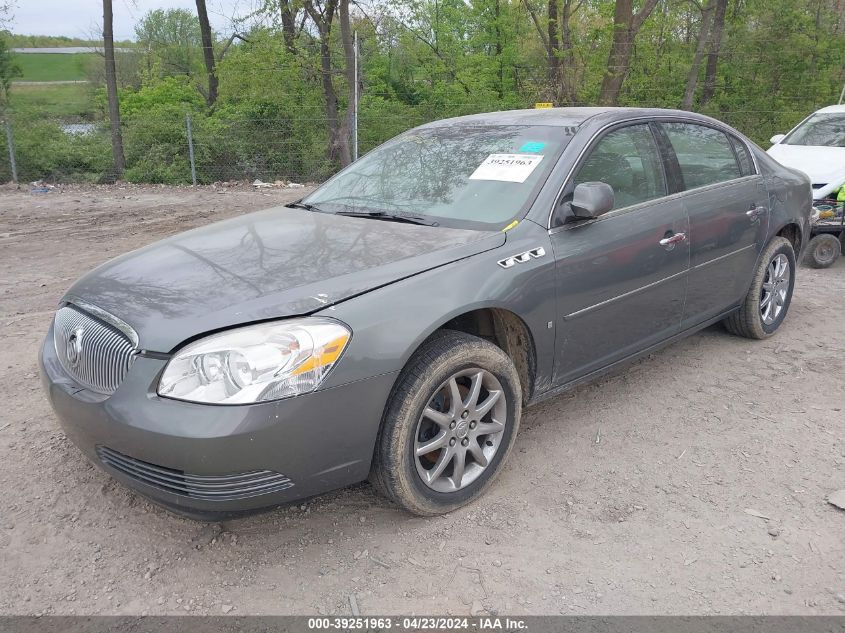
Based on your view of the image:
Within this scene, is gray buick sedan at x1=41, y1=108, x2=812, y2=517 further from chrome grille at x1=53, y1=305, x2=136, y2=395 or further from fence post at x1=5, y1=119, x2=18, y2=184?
fence post at x1=5, y1=119, x2=18, y2=184

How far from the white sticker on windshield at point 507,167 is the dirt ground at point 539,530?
1.38 metres

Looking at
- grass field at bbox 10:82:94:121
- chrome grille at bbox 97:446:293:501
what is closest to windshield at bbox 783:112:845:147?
chrome grille at bbox 97:446:293:501

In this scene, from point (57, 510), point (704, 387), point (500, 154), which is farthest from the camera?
point (704, 387)

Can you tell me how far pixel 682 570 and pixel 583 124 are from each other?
2.25 metres

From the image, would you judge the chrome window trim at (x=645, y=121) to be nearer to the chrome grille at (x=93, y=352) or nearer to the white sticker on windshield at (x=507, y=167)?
the white sticker on windshield at (x=507, y=167)

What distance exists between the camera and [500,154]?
11.9ft

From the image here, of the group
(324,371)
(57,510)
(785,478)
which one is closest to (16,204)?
(57,510)

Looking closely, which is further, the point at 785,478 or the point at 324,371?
the point at 785,478

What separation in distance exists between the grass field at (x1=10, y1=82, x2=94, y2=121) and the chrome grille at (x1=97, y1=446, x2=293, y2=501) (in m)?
17.6

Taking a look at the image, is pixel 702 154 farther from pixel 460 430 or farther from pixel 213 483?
pixel 213 483

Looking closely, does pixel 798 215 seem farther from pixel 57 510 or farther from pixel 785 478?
pixel 57 510

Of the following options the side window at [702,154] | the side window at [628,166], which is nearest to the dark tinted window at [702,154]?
the side window at [702,154]

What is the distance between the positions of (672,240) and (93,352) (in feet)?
9.76

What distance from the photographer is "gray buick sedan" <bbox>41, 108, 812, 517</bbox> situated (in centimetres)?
241
